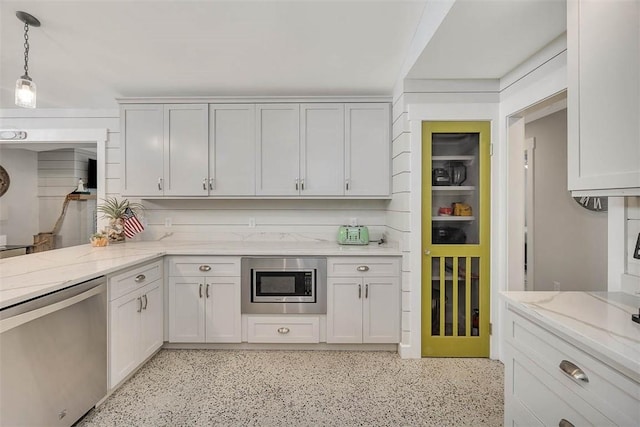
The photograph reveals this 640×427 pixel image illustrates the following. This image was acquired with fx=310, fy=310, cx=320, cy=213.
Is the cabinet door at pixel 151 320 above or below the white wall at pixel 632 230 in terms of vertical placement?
below

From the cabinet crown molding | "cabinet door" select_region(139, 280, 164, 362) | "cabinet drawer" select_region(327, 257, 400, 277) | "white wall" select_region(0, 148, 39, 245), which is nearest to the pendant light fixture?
the cabinet crown molding

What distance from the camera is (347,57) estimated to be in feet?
7.95

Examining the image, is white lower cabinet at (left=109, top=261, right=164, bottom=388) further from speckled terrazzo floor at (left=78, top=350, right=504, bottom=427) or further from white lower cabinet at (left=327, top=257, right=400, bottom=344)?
white lower cabinet at (left=327, top=257, right=400, bottom=344)

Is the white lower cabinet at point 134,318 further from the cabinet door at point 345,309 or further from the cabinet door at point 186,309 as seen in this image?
the cabinet door at point 345,309

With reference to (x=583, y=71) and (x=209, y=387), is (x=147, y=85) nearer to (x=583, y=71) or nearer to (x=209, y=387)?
(x=209, y=387)

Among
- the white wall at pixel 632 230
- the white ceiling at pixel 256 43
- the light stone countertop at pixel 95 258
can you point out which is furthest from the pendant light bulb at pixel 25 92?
the white wall at pixel 632 230

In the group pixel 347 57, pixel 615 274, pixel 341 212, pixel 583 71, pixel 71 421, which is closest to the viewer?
pixel 583 71

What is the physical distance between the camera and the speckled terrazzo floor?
192cm

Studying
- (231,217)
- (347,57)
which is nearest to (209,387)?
(231,217)

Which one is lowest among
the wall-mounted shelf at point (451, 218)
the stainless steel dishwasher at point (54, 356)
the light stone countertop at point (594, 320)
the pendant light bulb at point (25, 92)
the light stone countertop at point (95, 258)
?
the stainless steel dishwasher at point (54, 356)

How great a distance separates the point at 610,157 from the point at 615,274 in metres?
0.70

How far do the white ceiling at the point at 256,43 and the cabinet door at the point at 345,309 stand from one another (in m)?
1.85

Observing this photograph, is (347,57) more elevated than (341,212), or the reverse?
(347,57)

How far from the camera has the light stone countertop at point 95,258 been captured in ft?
5.21
